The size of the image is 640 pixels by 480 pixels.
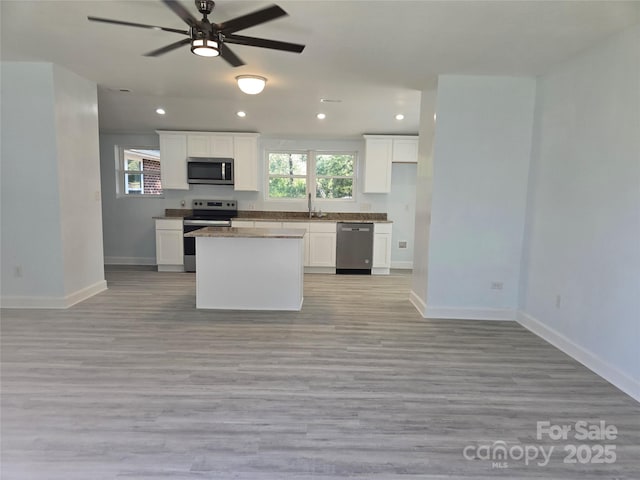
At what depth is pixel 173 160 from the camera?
20.2ft

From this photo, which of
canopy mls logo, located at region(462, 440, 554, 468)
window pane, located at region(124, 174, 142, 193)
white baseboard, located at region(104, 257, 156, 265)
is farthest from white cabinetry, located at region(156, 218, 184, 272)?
canopy mls logo, located at region(462, 440, 554, 468)

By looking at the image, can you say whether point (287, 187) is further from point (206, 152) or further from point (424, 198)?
point (424, 198)

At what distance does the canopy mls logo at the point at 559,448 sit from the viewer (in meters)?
1.78

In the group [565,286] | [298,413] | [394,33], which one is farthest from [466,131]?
[298,413]

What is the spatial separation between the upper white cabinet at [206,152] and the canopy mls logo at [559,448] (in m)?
5.25

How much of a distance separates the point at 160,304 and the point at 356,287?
2.63 meters

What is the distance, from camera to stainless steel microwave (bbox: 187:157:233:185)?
615 centimetres

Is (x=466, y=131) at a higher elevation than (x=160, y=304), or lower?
higher

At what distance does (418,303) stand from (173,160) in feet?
15.3

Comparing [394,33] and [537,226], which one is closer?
[394,33]

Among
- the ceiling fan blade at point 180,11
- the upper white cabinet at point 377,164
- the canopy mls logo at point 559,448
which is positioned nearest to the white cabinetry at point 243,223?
the upper white cabinet at point 377,164

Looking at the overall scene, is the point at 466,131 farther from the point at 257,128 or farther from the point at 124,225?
the point at 124,225

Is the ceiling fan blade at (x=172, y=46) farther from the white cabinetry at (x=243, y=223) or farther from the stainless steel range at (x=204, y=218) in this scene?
the white cabinetry at (x=243, y=223)

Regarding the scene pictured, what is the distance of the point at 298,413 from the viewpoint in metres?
2.11
